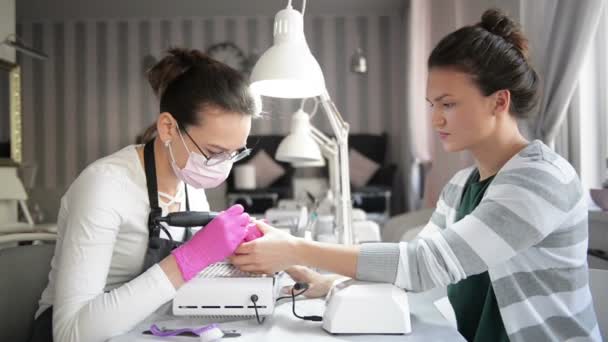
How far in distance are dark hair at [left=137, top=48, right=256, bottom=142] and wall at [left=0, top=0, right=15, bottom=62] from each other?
129 inches

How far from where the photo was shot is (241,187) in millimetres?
5559

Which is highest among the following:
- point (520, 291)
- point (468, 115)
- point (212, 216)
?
point (468, 115)

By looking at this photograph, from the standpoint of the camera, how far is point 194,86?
1215mm

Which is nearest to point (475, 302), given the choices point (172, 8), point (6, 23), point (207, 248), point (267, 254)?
point (267, 254)

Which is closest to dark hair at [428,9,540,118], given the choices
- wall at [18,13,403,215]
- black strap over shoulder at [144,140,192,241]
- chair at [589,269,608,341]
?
chair at [589,269,608,341]

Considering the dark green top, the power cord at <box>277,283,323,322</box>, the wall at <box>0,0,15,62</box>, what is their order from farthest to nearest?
1. the wall at <box>0,0,15,62</box>
2. the dark green top
3. the power cord at <box>277,283,323,322</box>

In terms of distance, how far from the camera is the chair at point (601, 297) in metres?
1.20

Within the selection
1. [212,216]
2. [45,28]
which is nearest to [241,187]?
[45,28]

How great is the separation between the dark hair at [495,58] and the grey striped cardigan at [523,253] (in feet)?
0.44

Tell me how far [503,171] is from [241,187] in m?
4.67

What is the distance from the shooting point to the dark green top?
109cm

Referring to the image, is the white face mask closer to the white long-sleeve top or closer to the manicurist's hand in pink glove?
the white long-sleeve top

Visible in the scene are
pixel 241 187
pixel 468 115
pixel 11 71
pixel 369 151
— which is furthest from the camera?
pixel 369 151

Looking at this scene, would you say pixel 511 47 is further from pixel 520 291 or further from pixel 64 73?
pixel 64 73
